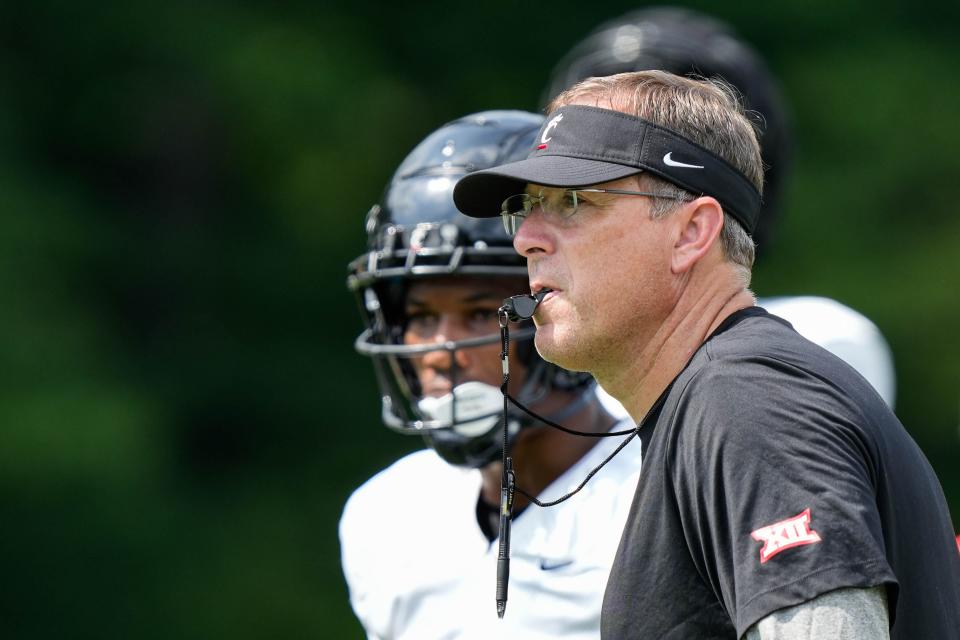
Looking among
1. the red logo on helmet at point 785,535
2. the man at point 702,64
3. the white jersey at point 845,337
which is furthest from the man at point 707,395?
the man at point 702,64


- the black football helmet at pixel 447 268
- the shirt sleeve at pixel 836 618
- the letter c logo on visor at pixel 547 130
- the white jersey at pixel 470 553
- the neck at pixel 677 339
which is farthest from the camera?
the black football helmet at pixel 447 268

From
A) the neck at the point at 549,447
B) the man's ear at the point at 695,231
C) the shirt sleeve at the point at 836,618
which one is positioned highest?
the man's ear at the point at 695,231

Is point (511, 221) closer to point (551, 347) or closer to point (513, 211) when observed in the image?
point (513, 211)

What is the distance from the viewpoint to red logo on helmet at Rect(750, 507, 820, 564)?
5.36ft

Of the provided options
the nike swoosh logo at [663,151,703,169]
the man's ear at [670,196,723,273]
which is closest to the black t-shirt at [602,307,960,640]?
the man's ear at [670,196,723,273]

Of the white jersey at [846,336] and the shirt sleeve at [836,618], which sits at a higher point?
the shirt sleeve at [836,618]

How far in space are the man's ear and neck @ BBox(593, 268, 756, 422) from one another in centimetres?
4

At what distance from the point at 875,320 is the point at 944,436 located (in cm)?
82

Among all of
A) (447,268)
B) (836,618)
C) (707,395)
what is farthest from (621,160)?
(447,268)

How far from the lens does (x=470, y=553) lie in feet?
10.2

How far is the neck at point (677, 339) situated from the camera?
2.07 metres

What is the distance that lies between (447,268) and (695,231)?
1.05 meters

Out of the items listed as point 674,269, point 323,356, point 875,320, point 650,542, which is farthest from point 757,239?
point 323,356

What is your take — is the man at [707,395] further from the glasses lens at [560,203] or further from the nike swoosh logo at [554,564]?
the nike swoosh logo at [554,564]
